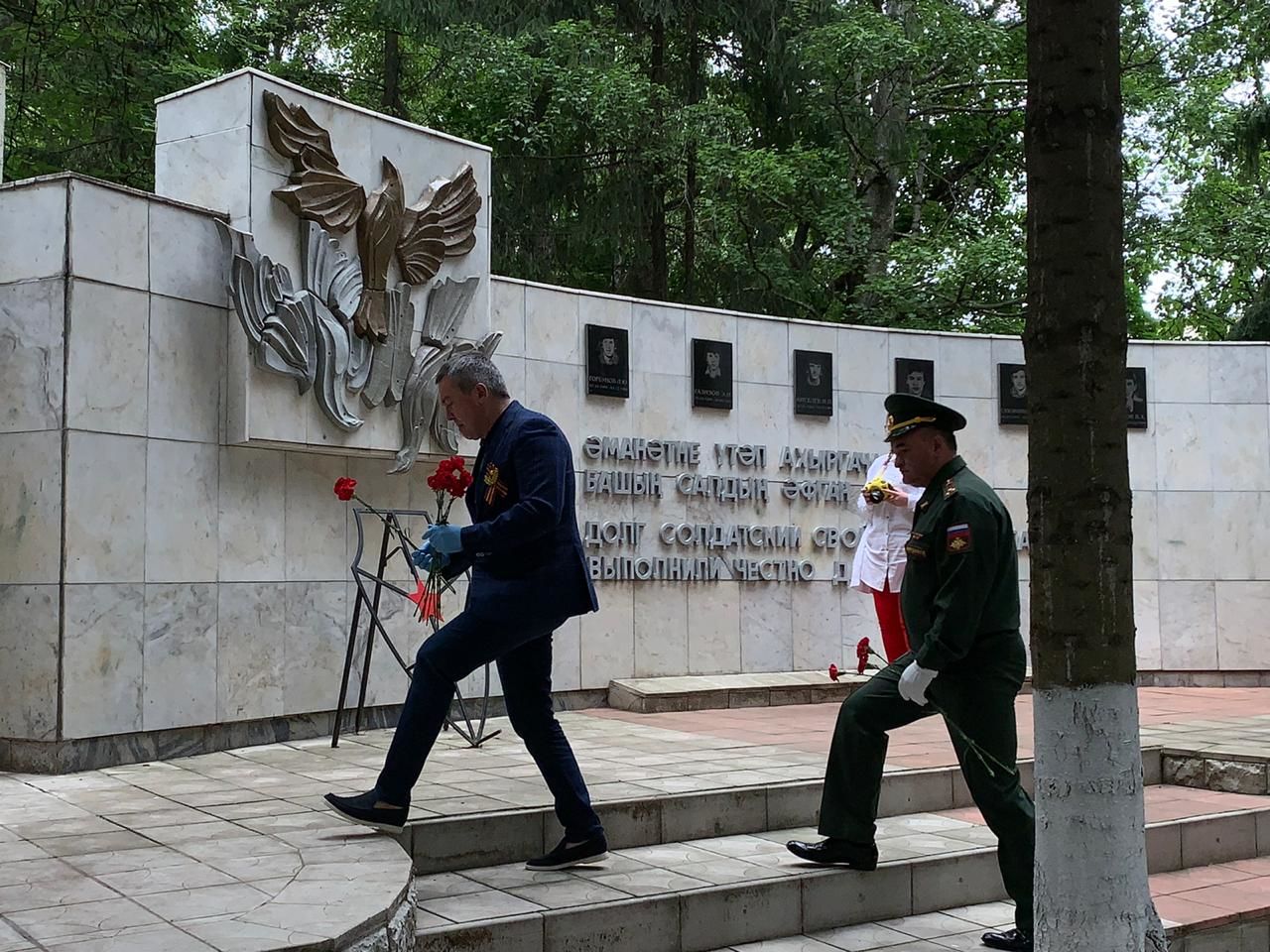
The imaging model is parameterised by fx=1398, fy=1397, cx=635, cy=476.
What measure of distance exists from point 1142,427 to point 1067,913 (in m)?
8.95

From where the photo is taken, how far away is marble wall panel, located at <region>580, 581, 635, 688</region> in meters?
9.23

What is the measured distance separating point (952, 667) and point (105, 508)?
406 cm

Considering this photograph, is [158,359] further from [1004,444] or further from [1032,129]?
[1004,444]

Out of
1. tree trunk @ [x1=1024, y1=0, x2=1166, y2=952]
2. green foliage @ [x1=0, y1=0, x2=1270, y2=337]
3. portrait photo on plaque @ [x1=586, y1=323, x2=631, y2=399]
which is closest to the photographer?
tree trunk @ [x1=1024, y1=0, x2=1166, y2=952]

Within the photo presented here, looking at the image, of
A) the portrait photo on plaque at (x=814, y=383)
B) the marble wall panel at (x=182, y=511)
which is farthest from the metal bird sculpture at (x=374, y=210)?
the portrait photo on plaque at (x=814, y=383)

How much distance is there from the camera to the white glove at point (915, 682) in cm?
470

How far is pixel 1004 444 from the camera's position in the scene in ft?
37.8

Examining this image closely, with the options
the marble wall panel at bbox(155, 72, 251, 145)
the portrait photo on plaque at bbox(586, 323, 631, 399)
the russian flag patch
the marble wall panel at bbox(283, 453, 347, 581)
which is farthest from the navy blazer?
the portrait photo on plaque at bbox(586, 323, 631, 399)

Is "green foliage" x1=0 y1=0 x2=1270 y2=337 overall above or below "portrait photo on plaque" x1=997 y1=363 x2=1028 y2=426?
above

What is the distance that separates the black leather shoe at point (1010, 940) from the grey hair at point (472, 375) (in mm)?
2542

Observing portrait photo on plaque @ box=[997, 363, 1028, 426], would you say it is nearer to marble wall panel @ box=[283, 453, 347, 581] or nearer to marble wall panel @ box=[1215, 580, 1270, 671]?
marble wall panel @ box=[1215, 580, 1270, 671]

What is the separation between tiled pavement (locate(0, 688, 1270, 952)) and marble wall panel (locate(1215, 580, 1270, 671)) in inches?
101

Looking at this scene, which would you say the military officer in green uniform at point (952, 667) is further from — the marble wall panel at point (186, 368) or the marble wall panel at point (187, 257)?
the marble wall panel at point (187, 257)

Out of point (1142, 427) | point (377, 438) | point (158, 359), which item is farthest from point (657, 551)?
point (1142, 427)
